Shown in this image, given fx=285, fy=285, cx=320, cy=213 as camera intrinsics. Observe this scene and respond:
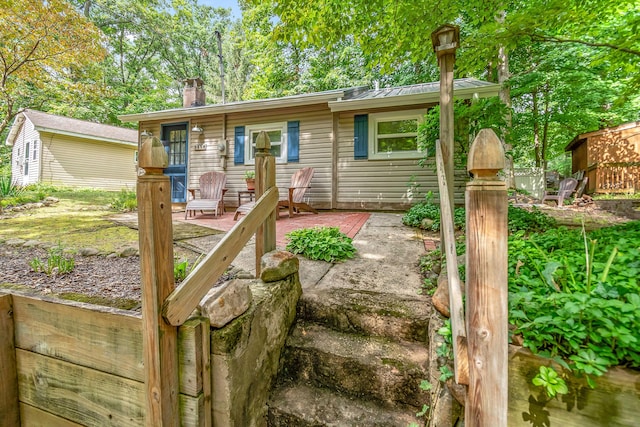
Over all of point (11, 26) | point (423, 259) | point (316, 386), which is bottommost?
point (316, 386)

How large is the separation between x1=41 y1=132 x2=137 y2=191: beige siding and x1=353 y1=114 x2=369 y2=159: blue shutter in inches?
501

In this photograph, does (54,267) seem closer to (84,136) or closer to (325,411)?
(325,411)

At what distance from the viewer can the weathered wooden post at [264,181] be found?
6.09ft

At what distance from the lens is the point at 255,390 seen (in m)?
1.49

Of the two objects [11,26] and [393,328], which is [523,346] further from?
[11,26]

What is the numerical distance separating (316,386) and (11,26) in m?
8.76

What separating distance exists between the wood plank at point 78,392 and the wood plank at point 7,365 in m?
0.03

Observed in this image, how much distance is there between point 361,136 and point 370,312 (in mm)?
5242

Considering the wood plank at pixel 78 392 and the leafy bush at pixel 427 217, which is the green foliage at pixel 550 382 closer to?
the wood plank at pixel 78 392

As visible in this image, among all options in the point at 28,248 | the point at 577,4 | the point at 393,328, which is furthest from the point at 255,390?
the point at 577,4

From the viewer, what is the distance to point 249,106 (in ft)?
22.9

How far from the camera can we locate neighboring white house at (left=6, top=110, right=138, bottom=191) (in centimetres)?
1218

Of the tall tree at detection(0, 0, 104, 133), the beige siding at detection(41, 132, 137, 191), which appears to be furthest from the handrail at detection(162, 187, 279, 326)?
the beige siding at detection(41, 132, 137, 191)

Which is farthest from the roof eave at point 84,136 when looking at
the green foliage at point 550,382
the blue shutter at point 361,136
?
the green foliage at point 550,382
